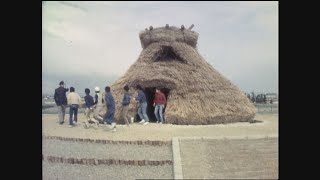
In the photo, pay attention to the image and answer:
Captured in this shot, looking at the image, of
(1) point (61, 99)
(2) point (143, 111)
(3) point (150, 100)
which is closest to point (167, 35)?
(3) point (150, 100)

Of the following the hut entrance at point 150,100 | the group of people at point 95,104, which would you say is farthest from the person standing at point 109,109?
the hut entrance at point 150,100

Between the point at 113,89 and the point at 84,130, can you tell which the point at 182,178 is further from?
the point at 113,89

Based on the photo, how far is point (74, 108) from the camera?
11352 mm

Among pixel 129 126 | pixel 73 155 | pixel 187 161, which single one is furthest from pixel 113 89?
A: pixel 187 161

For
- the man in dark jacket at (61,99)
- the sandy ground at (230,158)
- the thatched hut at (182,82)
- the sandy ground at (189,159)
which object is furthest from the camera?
the thatched hut at (182,82)

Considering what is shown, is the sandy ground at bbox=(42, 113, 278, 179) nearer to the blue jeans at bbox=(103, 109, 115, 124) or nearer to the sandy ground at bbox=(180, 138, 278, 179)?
the sandy ground at bbox=(180, 138, 278, 179)

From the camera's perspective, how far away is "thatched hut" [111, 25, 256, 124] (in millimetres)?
12930

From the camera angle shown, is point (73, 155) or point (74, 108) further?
point (74, 108)

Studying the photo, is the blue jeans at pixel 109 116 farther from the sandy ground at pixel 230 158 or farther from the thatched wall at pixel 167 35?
the thatched wall at pixel 167 35

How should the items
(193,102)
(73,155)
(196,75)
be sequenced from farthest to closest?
(196,75)
(193,102)
(73,155)

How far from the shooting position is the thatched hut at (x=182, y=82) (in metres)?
12.9

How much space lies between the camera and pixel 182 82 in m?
13.6

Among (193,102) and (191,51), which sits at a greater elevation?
(191,51)

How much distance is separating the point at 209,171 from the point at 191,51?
25.8ft
